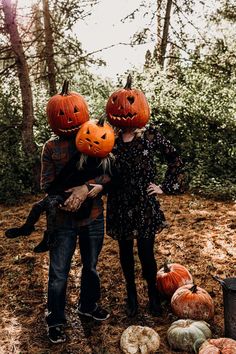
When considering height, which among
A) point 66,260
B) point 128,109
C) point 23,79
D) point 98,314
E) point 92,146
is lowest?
point 98,314

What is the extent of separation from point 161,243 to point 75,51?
229 inches

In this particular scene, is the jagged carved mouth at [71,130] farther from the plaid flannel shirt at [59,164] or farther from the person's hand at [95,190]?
the person's hand at [95,190]

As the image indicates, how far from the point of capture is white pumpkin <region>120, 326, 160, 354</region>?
3.18 m

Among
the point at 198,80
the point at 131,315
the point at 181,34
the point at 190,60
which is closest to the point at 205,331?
the point at 131,315

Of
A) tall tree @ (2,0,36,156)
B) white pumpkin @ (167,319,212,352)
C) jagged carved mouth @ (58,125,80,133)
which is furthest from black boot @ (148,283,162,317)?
tall tree @ (2,0,36,156)

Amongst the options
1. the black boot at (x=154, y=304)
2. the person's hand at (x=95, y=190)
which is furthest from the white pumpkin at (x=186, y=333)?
the person's hand at (x=95, y=190)

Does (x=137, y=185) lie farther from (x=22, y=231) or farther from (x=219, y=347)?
(x=219, y=347)

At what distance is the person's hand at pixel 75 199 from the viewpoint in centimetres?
300

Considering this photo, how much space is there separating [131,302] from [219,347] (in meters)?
1.08

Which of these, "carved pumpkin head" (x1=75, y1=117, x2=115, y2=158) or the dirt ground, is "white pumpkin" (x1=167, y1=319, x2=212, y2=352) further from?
"carved pumpkin head" (x1=75, y1=117, x2=115, y2=158)

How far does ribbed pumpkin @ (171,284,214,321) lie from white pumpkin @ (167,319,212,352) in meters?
0.16

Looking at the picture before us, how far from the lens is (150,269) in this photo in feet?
11.7

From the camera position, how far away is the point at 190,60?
37.4ft

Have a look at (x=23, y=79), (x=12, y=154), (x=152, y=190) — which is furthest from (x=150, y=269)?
(x=12, y=154)
